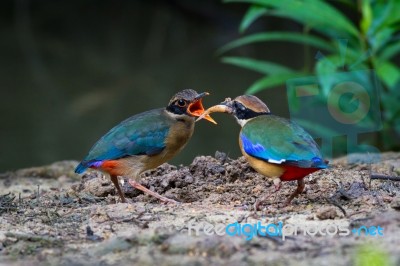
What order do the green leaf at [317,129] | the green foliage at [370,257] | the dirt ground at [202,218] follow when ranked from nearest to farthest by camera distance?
the green foliage at [370,257], the dirt ground at [202,218], the green leaf at [317,129]

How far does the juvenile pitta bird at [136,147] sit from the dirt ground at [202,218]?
0.20 metres

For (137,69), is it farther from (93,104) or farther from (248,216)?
(248,216)

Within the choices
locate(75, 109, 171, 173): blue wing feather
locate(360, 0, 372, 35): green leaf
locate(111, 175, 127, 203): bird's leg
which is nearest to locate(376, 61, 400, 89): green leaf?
locate(360, 0, 372, 35): green leaf

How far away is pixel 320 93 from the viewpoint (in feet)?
26.5

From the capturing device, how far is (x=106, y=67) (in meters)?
14.8

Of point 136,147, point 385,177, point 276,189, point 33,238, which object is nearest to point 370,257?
point 276,189

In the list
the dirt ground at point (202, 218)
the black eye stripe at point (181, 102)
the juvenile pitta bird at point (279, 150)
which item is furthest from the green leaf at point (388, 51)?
the juvenile pitta bird at point (279, 150)

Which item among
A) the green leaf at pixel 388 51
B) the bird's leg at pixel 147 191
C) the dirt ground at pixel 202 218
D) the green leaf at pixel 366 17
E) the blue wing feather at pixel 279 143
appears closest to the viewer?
the dirt ground at pixel 202 218

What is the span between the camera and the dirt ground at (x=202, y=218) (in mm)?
3961

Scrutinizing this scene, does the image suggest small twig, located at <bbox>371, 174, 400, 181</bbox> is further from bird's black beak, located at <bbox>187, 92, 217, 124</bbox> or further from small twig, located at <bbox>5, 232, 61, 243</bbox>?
small twig, located at <bbox>5, 232, 61, 243</bbox>

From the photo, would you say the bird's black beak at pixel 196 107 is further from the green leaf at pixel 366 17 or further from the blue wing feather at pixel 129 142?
the green leaf at pixel 366 17

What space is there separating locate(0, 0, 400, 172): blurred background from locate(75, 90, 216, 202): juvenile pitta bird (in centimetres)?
331

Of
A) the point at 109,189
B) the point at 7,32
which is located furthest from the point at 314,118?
the point at 7,32

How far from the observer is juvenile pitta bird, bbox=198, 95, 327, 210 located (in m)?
4.91
